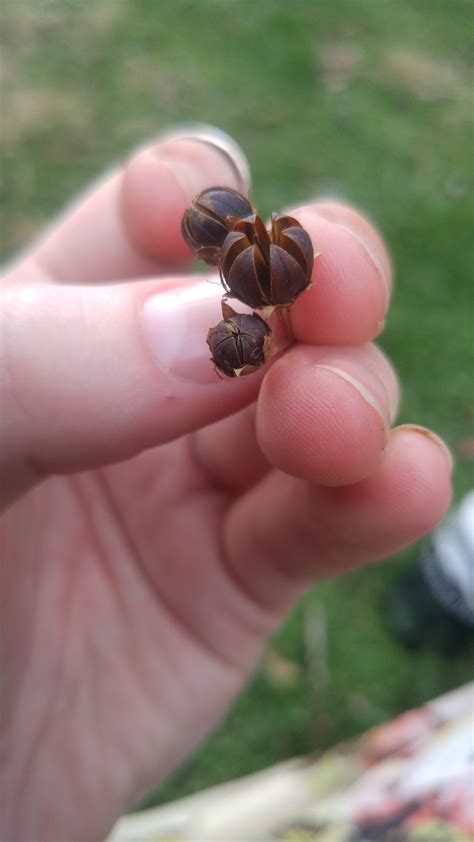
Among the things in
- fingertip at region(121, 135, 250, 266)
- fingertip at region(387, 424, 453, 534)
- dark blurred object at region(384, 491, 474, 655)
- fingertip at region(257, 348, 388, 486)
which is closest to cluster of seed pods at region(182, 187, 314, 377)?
fingertip at region(257, 348, 388, 486)

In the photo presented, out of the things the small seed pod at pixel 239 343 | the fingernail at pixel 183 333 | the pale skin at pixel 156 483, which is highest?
the small seed pod at pixel 239 343

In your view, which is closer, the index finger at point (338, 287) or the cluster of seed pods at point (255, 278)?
the cluster of seed pods at point (255, 278)

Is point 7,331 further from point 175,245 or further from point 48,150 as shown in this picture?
point 48,150

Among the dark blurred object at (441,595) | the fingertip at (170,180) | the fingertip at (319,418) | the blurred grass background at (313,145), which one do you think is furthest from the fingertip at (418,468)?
the blurred grass background at (313,145)

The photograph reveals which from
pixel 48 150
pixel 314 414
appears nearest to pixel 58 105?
pixel 48 150

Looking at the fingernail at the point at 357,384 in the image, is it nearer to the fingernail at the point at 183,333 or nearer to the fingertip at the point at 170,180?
the fingernail at the point at 183,333

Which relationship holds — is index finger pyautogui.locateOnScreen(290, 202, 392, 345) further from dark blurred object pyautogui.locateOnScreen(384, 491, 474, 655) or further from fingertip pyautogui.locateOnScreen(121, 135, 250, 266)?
dark blurred object pyautogui.locateOnScreen(384, 491, 474, 655)
